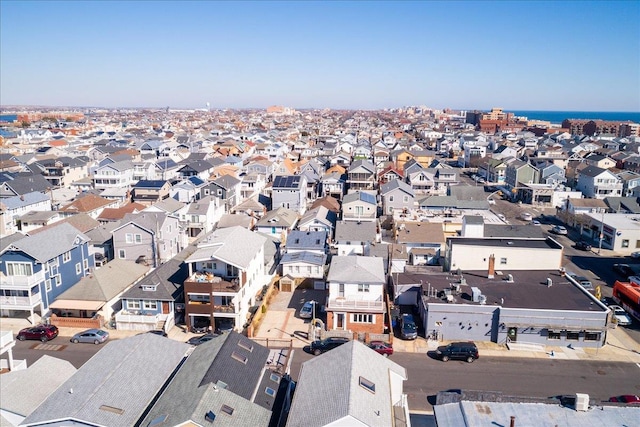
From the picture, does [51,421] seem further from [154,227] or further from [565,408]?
[154,227]

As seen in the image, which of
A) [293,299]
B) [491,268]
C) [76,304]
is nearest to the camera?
[76,304]

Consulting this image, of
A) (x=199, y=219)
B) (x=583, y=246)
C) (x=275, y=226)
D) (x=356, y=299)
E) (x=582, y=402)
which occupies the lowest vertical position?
(x=583, y=246)

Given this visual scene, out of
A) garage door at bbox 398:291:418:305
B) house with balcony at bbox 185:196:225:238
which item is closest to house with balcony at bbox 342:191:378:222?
house with balcony at bbox 185:196:225:238

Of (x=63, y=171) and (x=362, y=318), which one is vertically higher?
(x=63, y=171)

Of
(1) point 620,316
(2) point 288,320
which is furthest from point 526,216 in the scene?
(2) point 288,320

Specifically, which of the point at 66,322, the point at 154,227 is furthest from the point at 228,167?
the point at 66,322

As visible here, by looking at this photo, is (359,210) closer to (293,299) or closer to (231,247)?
(293,299)

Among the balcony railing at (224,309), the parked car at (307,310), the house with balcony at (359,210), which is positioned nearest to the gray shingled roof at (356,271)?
the parked car at (307,310)
